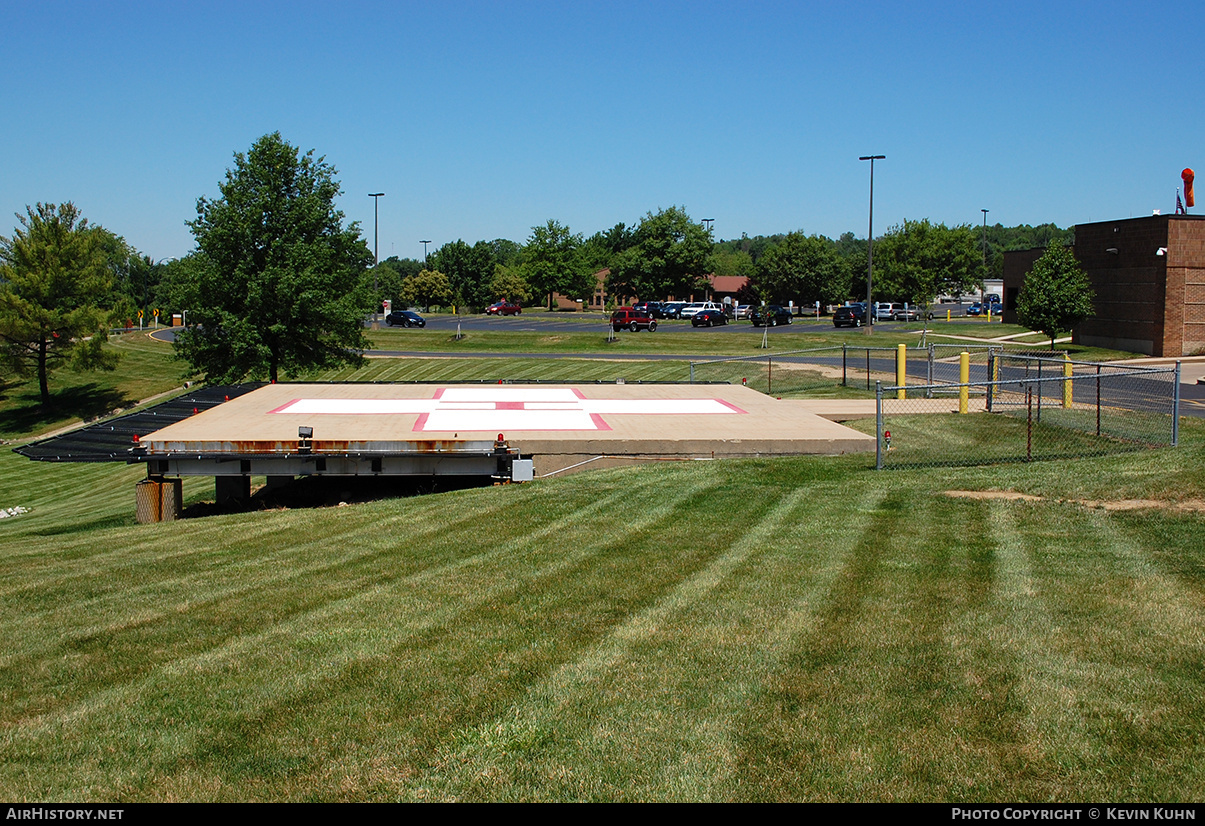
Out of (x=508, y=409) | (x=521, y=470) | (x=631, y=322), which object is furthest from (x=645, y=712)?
(x=631, y=322)

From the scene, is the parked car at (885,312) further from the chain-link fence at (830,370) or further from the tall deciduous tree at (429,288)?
the tall deciduous tree at (429,288)

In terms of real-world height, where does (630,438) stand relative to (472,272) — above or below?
below

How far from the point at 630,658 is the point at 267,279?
32.4 meters

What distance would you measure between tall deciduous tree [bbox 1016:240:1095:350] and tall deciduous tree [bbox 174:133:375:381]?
30.7 m

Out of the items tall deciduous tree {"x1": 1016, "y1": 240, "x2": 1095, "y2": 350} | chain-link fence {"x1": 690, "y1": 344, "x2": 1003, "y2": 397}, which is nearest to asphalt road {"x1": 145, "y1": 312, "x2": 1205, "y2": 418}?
chain-link fence {"x1": 690, "y1": 344, "x2": 1003, "y2": 397}

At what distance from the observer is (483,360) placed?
46.8 metres

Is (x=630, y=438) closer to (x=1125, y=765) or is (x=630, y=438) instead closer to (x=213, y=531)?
(x=213, y=531)

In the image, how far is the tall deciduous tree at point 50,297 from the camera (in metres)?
47.7

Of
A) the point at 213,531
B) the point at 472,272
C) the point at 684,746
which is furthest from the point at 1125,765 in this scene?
the point at 472,272

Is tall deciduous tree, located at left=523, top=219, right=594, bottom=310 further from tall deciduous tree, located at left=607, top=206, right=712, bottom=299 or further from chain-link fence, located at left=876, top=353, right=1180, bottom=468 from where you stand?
chain-link fence, located at left=876, top=353, right=1180, bottom=468

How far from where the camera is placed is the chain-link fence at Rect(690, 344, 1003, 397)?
2994 cm

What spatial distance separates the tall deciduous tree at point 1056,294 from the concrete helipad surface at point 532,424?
25.7 m

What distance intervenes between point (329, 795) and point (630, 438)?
12.8 meters

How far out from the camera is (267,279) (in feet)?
118
